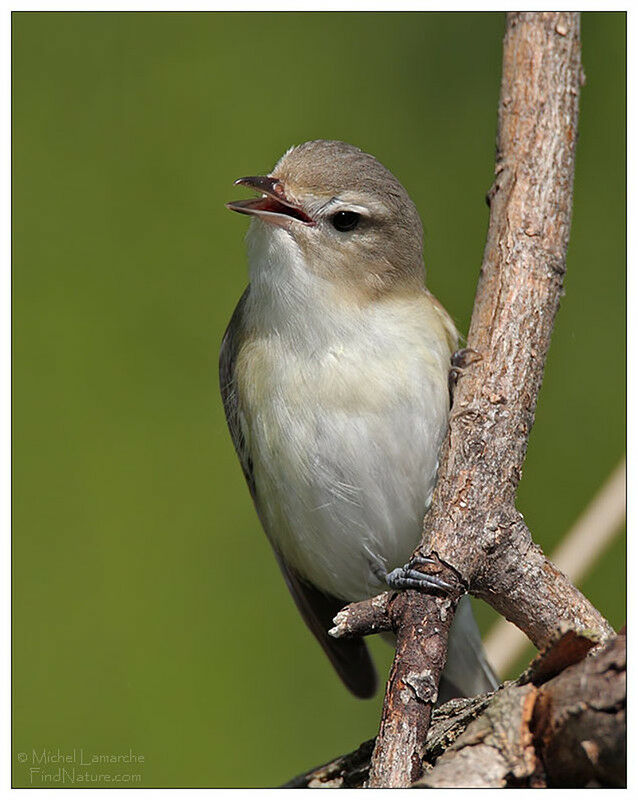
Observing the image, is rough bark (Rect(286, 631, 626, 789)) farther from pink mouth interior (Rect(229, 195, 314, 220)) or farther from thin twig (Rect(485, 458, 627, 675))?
pink mouth interior (Rect(229, 195, 314, 220))

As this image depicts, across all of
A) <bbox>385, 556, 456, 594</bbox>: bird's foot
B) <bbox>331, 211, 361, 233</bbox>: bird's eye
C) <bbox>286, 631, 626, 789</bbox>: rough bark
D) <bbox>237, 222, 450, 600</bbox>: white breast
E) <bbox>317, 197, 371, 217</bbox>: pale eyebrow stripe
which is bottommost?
<bbox>286, 631, 626, 789</bbox>: rough bark

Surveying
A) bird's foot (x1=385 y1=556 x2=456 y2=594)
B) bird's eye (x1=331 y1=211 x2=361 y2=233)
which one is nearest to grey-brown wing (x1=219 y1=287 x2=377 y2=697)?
bird's eye (x1=331 y1=211 x2=361 y2=233)

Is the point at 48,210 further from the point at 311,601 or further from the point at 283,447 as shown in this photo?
the point at 311,601

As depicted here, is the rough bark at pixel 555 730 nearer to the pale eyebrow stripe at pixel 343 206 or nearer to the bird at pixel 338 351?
the bird at pixel 338 351

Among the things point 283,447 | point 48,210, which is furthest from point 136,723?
point 48,210

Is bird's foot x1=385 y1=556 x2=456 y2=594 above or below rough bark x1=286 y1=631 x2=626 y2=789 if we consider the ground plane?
above

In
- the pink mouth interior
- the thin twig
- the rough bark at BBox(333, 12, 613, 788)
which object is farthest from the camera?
the pink mouth interior

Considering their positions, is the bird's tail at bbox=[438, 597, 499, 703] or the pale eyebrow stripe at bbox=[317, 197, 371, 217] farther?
the bird's tail at bbox=[438, 597, 499, 703]

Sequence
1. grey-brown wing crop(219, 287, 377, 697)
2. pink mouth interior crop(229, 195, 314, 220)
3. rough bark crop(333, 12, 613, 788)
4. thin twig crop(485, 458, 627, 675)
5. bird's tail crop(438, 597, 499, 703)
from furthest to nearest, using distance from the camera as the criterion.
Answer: bird's tail crop(438, 597, 499, 703) < grey-brown wing crop(219, 287, 377, 697) < pink mouth interior crop(229, 195, 314, 220) < thin twig crop(485, 458, 627, 675) < rough bark crop(333, 12, 613, 788)
